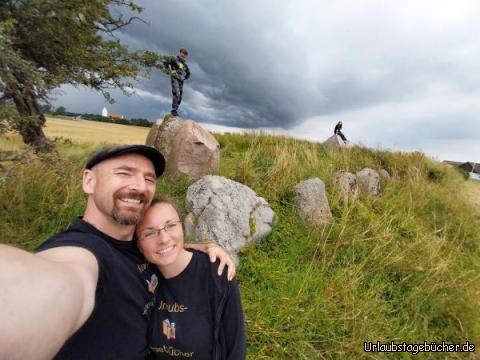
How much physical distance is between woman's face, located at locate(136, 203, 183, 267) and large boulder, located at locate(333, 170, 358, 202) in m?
4.21

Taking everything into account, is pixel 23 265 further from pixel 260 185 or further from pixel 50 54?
pixel 50 54

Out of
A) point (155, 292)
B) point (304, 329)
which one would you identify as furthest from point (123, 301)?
point (304, 329)

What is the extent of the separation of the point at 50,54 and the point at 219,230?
18.8 ft

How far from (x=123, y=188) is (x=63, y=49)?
631 cm

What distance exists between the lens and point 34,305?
29.4 inches

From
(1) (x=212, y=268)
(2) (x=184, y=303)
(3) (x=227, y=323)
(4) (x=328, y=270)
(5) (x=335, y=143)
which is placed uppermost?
(5) (x=335, y=143)

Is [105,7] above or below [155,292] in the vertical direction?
above

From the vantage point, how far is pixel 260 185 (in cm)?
552

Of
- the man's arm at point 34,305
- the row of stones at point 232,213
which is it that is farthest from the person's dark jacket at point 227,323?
the row of stones at point 232,213

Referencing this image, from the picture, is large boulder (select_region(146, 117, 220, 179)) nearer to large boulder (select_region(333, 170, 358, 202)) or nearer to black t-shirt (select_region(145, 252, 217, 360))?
large boulder (select_region(333, 170, 358, 202))

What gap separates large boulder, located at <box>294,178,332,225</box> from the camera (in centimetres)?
458

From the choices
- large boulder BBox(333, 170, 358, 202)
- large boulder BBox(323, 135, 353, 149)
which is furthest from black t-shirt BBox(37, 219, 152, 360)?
large boulder BBox(323, 135, 353, 149)

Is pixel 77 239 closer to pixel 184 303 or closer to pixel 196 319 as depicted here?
pixel 184 303

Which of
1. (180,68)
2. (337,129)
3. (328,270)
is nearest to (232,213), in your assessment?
(328,270)
